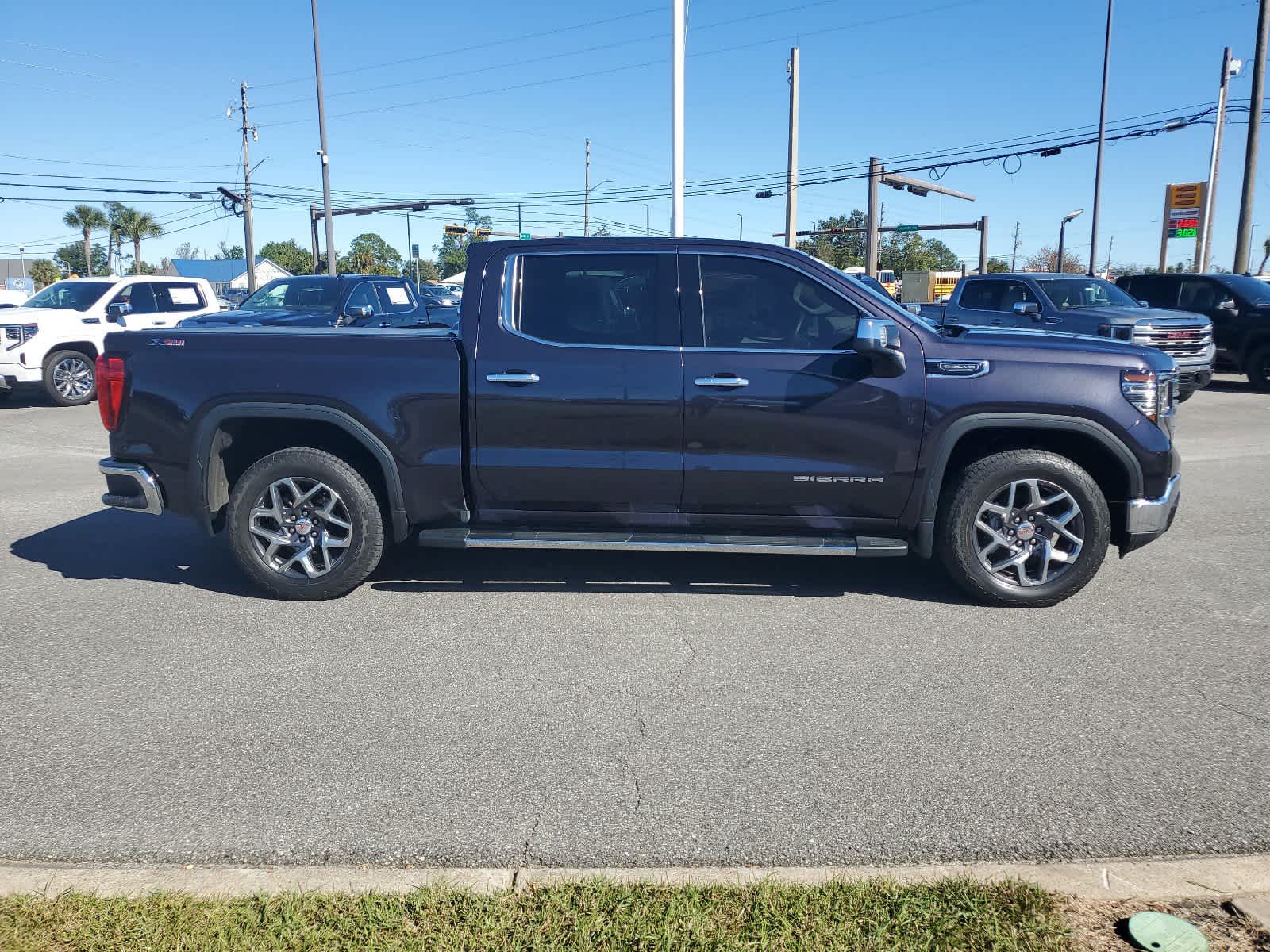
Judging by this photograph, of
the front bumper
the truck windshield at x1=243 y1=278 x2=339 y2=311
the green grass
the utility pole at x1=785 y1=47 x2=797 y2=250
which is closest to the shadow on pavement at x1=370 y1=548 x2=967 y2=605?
the front bumper

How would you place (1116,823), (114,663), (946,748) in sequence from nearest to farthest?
(1116,823) → (946,748) → (114,663)

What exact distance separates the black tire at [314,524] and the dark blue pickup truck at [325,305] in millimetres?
8542

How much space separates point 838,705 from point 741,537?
53.3 inches

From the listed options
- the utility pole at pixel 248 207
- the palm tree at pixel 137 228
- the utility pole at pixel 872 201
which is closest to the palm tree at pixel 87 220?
the palm tree at pixel 137 228

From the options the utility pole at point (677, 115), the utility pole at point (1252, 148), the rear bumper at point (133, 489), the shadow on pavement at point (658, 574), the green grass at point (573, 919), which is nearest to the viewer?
the green grass at point (573, 919)

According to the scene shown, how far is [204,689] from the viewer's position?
14.1 ft

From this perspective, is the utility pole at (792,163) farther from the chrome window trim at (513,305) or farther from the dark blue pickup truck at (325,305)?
the chrome window trim at (513,305)

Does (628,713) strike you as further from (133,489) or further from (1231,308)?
(1231,308)

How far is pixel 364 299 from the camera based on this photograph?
14.4 meters

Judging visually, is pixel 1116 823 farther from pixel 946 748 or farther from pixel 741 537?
pixel 741 537

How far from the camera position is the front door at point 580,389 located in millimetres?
5207

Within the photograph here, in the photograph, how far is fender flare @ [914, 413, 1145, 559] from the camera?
5148mm

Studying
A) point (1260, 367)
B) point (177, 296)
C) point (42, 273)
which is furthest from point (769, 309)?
point (42, 273)

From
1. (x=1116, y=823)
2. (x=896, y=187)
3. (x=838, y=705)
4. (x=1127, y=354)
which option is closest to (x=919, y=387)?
(x=1127, y=354)
